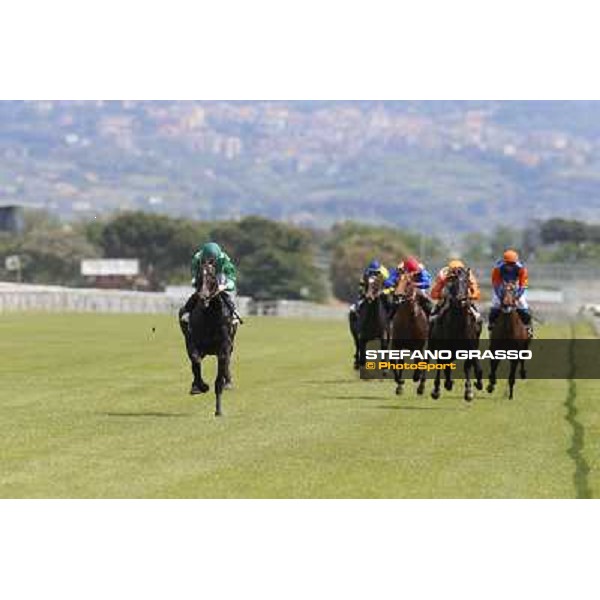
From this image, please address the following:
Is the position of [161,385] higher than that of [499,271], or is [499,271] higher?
[499,271]

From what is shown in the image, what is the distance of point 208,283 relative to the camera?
81.4 ft

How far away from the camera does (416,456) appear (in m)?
21.3

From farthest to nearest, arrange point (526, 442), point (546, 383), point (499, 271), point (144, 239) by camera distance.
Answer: point (144, 239), point (546, 383), point (499, 271), point (526, 442)

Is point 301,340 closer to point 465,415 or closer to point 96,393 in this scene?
point 96,393

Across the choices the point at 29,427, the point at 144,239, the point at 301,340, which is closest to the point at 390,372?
the point at 29,427

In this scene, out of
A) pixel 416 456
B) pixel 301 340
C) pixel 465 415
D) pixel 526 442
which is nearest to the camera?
pixel 416 456

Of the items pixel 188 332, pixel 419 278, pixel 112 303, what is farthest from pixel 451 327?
pixel 112 303

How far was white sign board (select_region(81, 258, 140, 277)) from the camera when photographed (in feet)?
576

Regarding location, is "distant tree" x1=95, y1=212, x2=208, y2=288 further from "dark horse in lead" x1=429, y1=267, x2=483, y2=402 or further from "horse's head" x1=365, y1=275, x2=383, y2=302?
"dark horse in lead" x1=429, y1=267, x2=483, y2=402

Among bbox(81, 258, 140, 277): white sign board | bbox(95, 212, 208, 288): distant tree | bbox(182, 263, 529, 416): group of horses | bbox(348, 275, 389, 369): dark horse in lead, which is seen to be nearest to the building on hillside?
bbox(81, 258, 140, 277): white sign board

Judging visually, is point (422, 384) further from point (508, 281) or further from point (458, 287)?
point (458, 287)

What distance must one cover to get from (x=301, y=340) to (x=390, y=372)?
2662cm

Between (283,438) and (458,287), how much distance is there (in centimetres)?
564

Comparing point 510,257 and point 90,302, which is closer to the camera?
point 510,257
